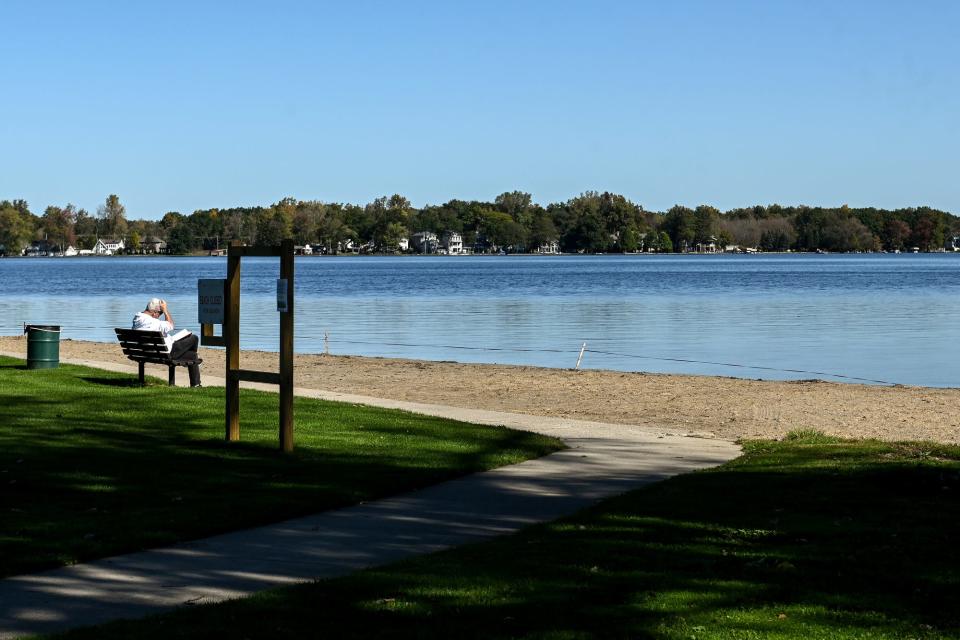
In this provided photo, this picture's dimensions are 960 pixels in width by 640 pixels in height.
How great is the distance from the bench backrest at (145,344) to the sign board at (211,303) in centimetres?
555

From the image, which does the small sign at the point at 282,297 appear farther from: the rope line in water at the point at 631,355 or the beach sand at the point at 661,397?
the rope line in water at the point at 631,355

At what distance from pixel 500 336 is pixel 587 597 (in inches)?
1348

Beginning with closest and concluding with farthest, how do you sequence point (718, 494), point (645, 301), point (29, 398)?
point (718, 494), point (29, 398), point (645, 301)

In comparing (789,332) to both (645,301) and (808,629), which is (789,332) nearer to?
(645,301)

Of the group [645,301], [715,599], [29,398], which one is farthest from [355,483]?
[645,301]

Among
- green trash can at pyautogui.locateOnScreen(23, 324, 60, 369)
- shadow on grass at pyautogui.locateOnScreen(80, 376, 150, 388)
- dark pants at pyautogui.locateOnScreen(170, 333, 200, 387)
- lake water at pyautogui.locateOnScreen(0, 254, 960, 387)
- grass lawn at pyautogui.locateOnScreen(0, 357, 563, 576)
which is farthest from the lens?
lake water at pyautogui.locateOnScreen(0, 254, 960, 387)

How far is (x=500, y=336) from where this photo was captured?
135ft

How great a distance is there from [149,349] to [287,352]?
282 inches

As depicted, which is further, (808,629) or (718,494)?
(718,494)

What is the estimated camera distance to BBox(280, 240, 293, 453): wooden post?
38.5 feet

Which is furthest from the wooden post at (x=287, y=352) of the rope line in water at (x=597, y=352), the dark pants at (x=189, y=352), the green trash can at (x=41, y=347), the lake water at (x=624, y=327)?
the lake water at (x=624, y=327)

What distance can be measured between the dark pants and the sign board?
5336 mm

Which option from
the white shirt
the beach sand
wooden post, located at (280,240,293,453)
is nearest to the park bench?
the white shirt

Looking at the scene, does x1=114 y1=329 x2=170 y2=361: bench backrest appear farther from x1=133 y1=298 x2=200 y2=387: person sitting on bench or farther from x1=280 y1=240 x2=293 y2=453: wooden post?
x1=280 y1=240 x2=293 y2=453: wooden post
